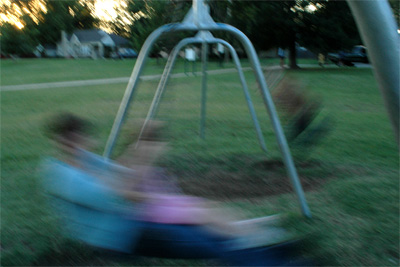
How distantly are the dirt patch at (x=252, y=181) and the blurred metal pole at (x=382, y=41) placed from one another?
1.87 metres

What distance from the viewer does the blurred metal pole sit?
71.1 inches

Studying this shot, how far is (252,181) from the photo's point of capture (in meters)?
3.93

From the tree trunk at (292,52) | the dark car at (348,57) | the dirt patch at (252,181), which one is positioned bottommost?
the dark car at (348,57)

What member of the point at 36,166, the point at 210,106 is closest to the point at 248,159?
the point at 36,166

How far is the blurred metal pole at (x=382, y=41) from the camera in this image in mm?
1805

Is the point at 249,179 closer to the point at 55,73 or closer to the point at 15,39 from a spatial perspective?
the point at 15,39

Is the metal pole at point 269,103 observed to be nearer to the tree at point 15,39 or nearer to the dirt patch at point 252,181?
the dirt patch at point 252,181

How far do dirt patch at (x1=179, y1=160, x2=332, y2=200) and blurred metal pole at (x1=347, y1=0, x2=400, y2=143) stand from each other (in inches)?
73.5

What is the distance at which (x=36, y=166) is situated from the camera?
4273 millimetres

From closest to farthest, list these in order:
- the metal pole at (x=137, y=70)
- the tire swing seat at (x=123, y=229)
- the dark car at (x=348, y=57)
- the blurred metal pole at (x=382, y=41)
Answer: the tire swing seat at (x=123, y=229), the blurred metal pole at (x=382, y=41), the metal pole at (x=137, y=70), the dark car at (x=348, y=57)

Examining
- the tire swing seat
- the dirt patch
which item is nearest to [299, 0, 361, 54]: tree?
the dirt patch

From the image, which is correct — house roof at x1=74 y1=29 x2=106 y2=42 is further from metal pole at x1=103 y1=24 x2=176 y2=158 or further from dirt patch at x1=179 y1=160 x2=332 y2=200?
dirt patch at x1=179 y1=160 x2=332 y2=200

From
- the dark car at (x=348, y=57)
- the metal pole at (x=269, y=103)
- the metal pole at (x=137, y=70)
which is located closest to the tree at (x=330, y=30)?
the dark car at (x=348, y=57)

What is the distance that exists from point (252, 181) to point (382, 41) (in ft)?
7.50
